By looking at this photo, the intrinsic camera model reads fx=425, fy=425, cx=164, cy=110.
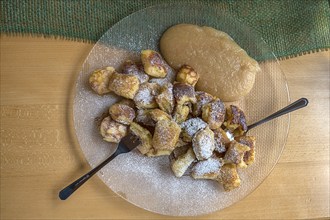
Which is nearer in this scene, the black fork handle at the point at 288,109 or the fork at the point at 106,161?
the fork at the point at 106,161

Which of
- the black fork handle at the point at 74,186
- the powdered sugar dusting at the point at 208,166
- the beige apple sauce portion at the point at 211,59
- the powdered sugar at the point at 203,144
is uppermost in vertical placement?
the beige apple sauce portion at the point at 211,59

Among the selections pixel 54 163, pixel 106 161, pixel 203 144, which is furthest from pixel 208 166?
pixel 54 163

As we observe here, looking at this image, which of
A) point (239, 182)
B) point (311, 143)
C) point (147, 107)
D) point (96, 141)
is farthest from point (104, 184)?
point (311, 143)

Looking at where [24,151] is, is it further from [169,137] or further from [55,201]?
[169,137]

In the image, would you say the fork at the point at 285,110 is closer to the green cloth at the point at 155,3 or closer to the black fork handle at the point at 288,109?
the black fork handle at the point at 288,109

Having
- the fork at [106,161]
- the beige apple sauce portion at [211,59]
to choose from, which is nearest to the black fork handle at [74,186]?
the fork at [106,161]
